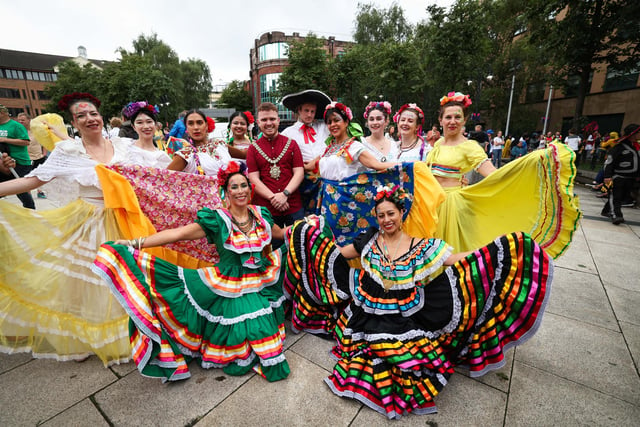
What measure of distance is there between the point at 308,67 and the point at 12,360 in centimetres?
2686

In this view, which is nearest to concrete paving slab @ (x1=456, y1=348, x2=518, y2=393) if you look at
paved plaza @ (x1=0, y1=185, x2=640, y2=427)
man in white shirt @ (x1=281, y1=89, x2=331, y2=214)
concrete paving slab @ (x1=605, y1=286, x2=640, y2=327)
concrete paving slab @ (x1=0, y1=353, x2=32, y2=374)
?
paved plaza @ (x1=0, y1=185, x2=640, y2=427)

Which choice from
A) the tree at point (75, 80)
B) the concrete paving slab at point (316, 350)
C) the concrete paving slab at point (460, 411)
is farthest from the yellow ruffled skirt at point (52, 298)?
the tree at point (75, 80)

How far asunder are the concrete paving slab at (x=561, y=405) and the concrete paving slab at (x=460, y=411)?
0.08 m

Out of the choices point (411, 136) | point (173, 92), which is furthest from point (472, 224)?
point (173, 92)

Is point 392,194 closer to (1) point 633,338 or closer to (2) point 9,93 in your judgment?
(1) point 633,338

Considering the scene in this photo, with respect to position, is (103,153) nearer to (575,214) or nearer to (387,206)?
(387,206)

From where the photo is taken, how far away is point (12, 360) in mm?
2340

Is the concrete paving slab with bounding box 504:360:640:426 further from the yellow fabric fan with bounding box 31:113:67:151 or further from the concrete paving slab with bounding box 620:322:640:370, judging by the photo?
the yellow fabric fan with bounding box 31:113:67:151

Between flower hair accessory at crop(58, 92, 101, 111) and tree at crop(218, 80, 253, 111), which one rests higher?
tree at crop(218, 80, 253, 111)

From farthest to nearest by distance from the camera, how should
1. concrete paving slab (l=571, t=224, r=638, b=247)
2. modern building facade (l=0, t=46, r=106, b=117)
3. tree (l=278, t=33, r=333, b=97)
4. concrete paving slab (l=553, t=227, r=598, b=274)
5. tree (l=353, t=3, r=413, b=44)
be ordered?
modern building facade (l=0, t=46, r=106, b=117) < tree (l=353, t=3, r=413, b=44) < tree (l=278, t=33, r=333, b=97) < concrete paving slab (l=571, t=224, r=638, b=247) < concrete paving slab (l=553, t=227, r=598, b=274)

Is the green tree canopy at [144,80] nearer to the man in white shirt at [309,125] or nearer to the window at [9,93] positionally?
the window at [9,93]

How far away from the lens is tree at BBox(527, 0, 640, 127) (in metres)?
11.4

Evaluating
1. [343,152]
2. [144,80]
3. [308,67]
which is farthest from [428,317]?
[144,80]

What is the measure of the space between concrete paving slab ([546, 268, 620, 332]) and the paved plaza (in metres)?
0.17
